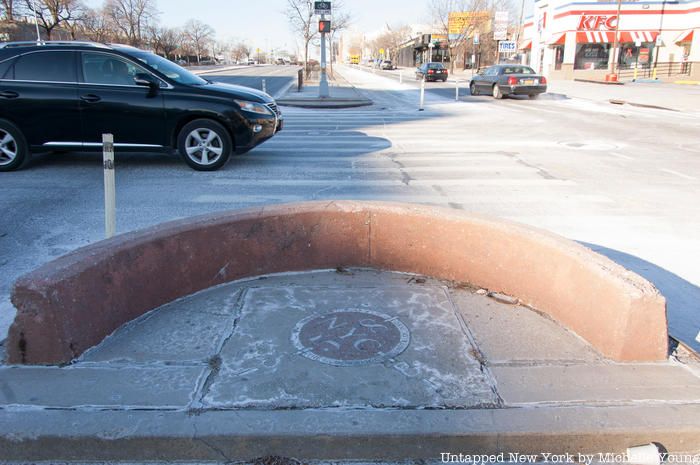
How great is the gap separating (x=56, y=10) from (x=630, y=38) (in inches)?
2051

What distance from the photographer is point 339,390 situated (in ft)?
9.56

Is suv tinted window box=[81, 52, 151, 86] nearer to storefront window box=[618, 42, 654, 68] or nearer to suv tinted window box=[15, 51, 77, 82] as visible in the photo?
suv tinted window box=[15, 51, 77, 82]

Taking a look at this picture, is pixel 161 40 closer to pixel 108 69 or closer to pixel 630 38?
pixel 630 38

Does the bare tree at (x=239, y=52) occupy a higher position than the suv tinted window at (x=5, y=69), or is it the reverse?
the bare tree at (x=239, y=52)

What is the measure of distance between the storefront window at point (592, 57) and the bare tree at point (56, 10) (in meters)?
47.5

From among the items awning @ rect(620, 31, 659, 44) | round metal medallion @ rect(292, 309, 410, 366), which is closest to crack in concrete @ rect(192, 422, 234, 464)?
round metal medallion @ rect(292, 309, 410, 366)

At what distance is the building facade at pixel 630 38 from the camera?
46344 mm

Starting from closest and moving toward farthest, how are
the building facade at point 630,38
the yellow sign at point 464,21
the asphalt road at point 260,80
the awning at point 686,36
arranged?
the asphalt road at point 260,80
the awning at point 686,36
the building facade at point 630,38
the yellow sign at point 464,21

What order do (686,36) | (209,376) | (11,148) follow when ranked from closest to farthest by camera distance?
(209,376), (11,148), (686,36)

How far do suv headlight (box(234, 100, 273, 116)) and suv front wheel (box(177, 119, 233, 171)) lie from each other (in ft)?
1.55

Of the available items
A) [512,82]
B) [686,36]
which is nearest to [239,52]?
[686,36]

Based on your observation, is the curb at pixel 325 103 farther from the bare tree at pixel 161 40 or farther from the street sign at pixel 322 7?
the bare tree at pixel 161 40

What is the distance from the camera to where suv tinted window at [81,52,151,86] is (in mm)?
8469

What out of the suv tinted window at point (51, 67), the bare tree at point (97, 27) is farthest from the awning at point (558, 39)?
the suv tinted window at point (51, 67)
